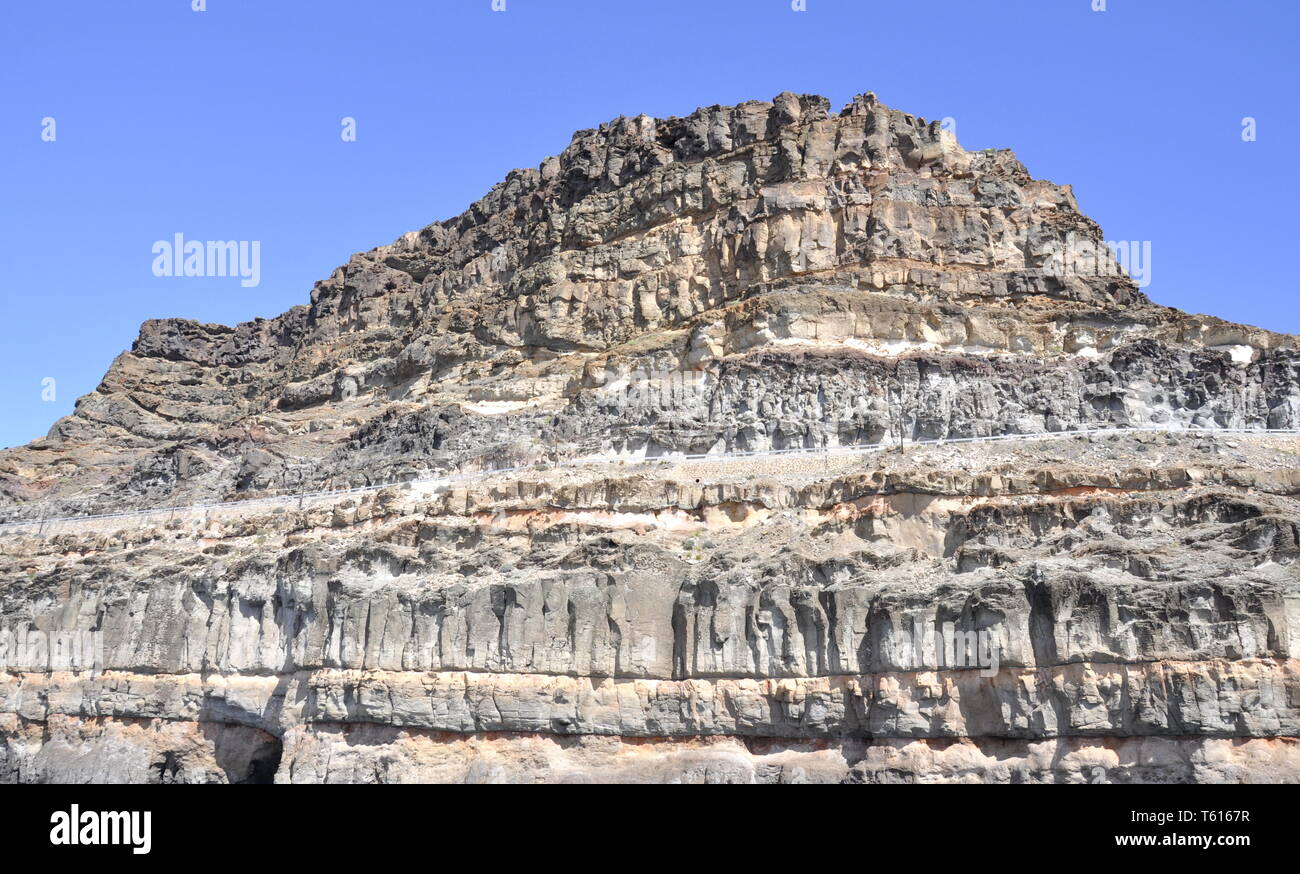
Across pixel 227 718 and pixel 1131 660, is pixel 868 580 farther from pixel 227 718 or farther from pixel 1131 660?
pixel 227 718

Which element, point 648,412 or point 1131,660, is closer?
point 1131,660

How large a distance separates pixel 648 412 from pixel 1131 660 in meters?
27.1

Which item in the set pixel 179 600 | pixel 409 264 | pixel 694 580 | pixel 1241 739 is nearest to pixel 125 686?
pixel 179 600

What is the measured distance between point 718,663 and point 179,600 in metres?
20.6

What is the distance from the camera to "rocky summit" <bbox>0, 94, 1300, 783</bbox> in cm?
2662

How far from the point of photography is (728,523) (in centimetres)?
3809

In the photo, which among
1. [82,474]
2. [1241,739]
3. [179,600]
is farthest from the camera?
[82,474]

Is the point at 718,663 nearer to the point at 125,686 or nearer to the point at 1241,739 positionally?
the point at 1241,739

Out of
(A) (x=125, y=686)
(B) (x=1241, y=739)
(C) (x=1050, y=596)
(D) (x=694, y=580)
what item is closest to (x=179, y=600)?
(A) (x=125, y=686)

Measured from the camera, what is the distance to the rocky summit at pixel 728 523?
87.4 feet

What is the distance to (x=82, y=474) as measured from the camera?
72.3m
